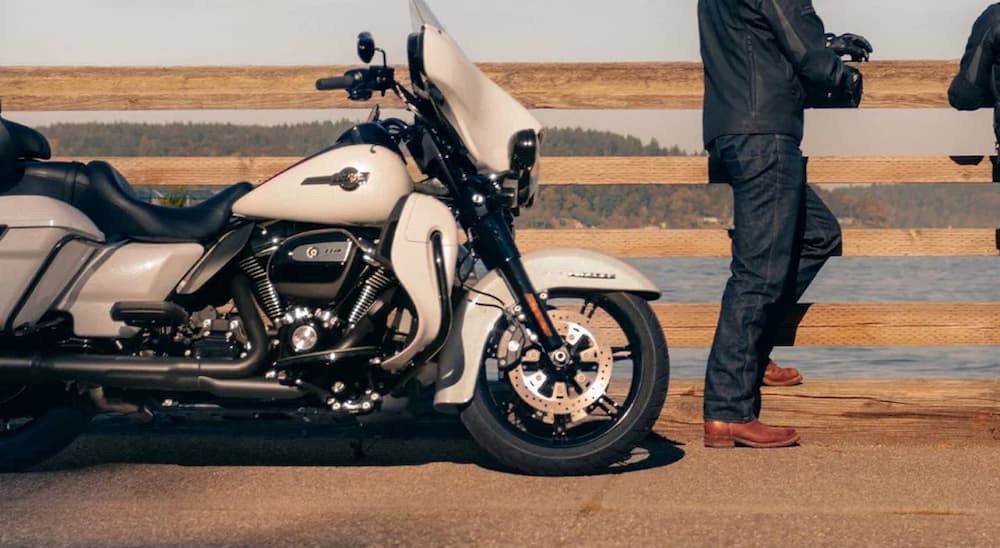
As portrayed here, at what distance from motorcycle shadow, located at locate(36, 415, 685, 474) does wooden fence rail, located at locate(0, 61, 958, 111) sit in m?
1.28

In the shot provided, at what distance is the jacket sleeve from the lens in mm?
4988

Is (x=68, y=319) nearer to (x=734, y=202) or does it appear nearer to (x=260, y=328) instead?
→ (x=260, y=328)

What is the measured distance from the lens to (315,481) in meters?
4.68

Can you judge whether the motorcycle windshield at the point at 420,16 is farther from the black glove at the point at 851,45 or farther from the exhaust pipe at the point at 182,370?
the black glove at the point at 851,45

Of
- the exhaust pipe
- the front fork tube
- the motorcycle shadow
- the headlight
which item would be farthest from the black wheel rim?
the exhaust pipe

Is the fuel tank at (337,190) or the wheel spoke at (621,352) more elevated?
the fuel tank at (337,190)

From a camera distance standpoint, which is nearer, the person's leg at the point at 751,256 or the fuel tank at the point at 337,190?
the fuel tank at the point at 337,190

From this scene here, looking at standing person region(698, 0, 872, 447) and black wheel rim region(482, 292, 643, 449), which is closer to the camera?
black wheel rim region(482, 292, 643, 449)

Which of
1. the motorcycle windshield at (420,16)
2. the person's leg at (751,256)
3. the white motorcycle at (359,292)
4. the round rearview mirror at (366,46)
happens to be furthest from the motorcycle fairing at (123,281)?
the person's leg at (751,256)

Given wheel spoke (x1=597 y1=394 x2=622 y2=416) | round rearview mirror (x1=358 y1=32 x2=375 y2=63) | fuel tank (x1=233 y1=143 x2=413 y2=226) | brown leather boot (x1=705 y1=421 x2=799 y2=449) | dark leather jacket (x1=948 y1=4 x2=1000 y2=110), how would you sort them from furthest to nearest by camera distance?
Answer: dark leather jacket (x1=948 y1=4 x2=1000 y2=110)
brown leather boot (x1=705 y1=421 x2=799 y2=449)
wheel spoke (x1=597 y1=394 x2=622 y2=416)
fuel tank (x1=233 y1=143 x2=413 y2=226)
round rearview mirror (x1=358 y1=32 x2=375 y2=63)

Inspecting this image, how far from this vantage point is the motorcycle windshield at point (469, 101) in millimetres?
4516

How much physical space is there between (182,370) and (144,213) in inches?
20.9

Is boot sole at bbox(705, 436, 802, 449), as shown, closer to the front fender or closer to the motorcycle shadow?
the motorcycle shadow

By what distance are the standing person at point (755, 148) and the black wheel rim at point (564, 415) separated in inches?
21.8
